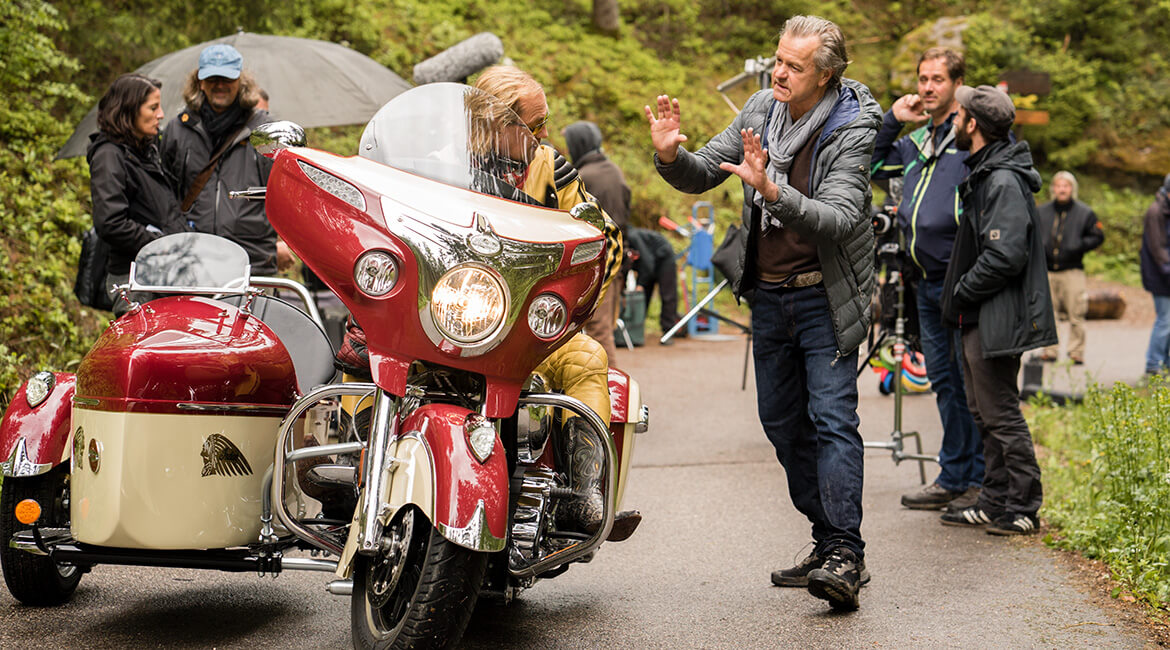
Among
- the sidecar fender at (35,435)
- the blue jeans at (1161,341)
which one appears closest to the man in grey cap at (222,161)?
the sidecar fender at (35,435)

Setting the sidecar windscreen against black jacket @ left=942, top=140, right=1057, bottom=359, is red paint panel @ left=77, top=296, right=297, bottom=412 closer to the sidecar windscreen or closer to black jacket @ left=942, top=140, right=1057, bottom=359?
the sidecar windscreen

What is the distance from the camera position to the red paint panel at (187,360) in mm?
3979

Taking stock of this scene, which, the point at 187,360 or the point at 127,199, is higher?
the point at 127,199

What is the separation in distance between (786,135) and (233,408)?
235 cm

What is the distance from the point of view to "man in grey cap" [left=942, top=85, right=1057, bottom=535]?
6195mm

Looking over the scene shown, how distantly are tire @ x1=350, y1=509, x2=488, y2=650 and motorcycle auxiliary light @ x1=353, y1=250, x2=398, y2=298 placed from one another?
2.10 feet

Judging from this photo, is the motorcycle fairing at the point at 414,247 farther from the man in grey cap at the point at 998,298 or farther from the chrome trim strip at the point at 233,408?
the man in grey cap at the point at 998,298

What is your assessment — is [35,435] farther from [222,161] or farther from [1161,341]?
[1161,341]

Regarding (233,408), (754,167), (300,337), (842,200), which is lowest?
(233,408)

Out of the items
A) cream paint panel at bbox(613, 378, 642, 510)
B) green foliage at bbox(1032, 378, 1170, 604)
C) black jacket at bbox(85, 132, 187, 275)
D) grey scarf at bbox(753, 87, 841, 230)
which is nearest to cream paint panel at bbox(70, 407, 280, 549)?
cream paint panel at bbox(613, 378, 642, 510)

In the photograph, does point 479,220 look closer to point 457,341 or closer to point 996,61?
point 457,341

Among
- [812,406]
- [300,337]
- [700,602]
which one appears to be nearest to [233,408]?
[300,337]

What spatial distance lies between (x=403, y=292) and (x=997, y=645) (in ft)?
7.85

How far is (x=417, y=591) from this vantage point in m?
3.57
